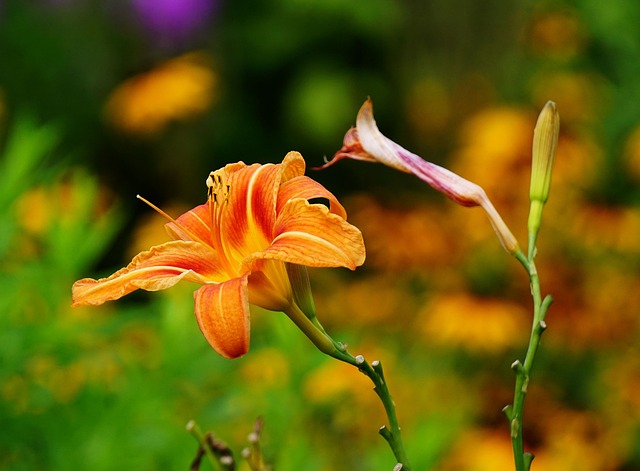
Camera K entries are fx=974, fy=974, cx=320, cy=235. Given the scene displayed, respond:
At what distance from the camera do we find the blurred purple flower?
5918 mm

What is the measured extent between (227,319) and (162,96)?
3992 mm

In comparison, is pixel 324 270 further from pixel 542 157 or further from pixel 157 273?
pixel 157 273

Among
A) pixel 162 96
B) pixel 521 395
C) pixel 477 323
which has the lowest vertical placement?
pixel 162 96

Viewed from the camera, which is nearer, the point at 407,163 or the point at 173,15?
the point at 407,163

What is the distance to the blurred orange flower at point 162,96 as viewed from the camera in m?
4.49

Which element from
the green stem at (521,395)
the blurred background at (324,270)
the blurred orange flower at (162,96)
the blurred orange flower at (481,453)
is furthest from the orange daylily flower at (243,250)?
the blurred orange flower at (162,96)

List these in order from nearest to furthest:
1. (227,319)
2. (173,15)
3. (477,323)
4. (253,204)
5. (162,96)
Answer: (227,319) → (253,204) → (477,323) → (162,96) → (173,15)

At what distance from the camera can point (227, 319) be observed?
0.68 m

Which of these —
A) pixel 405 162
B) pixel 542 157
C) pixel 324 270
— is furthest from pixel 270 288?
pixel 324 270

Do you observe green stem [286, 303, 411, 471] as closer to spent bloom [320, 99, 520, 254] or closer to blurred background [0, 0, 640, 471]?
spent bloom [320, 99, 520, 254]

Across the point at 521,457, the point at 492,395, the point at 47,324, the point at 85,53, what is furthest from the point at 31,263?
the point at 85,53

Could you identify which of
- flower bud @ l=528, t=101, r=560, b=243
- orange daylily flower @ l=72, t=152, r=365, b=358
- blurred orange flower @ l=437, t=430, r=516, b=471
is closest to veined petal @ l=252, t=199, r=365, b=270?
orange daylily flower @ l=72, t=152, r=365, b=358

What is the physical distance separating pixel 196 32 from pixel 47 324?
14.4ft

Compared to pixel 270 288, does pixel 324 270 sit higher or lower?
lower
